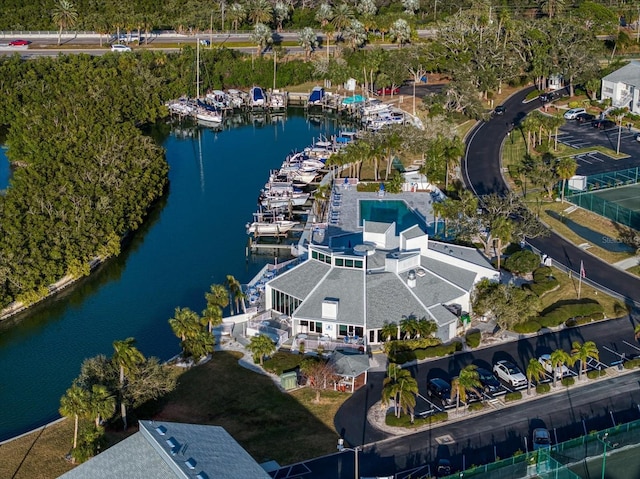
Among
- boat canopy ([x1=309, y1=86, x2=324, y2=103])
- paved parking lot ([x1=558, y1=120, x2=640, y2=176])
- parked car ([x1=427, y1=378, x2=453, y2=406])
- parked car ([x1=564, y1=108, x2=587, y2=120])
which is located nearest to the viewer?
parked car ([x1=427, y1=378, x2=453, y2=406])

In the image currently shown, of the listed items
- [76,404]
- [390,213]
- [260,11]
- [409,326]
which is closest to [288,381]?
[409,326]

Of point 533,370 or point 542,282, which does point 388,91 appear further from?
point 533,370

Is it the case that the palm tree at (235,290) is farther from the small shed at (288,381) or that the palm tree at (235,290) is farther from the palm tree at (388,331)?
the small shed at (288,381)

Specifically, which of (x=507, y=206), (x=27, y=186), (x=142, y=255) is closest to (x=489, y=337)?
(x=507, y=206)

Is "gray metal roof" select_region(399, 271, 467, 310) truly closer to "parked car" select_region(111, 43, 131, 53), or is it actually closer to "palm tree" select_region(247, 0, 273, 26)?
"parked car" select_region(111, 43, 131, 53)

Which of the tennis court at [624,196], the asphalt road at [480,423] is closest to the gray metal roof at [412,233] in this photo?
the asphalt road at [480,423]

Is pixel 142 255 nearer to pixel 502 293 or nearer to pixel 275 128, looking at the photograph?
pixel 502 293

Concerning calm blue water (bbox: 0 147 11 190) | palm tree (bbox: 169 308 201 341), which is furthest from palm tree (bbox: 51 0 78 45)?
palm tree (bbox: 169 308 201 341)
